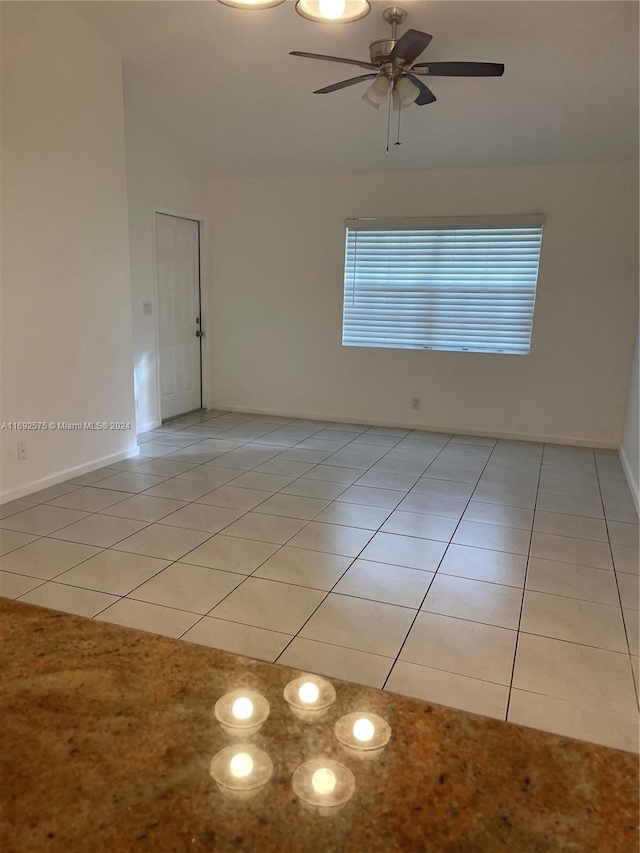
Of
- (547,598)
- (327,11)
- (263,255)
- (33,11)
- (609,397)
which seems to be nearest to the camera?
(327,11)

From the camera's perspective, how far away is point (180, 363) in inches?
246

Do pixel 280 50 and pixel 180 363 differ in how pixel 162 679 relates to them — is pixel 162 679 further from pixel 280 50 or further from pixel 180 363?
pixel 180 363

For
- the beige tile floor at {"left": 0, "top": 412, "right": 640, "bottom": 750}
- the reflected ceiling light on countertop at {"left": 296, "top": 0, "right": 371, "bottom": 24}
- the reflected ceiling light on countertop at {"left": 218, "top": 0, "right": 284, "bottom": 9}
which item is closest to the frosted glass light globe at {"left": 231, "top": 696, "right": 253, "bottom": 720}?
the beige tile floor at {"left": 0, "top": 412, "right": 640, "bottom": 750}

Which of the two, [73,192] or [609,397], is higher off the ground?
[73,192]

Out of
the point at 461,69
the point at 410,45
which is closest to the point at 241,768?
the point at 410,45

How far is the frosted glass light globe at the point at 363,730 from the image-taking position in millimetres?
756

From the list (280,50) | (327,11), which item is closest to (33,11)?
(280,50)

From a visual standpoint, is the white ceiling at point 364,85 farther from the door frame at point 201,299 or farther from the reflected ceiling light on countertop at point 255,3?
the reflected ceiling light on countertop at point 255,3

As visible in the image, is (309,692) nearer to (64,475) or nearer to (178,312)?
(64,475)

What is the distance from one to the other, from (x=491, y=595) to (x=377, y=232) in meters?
4.17

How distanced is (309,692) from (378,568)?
2.19 meters

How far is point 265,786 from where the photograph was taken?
2.19ft

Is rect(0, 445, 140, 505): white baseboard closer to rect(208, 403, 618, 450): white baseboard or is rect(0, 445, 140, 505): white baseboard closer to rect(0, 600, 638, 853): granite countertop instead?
rect(208, 403, 618, 450): white baseboard

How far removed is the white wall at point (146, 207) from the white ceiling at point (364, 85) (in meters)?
0.18
